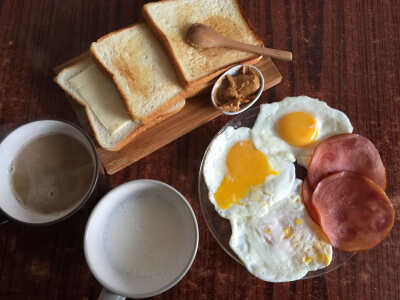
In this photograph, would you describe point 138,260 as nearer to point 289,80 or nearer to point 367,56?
point 289,80

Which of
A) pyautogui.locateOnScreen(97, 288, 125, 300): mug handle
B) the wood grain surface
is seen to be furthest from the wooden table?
pyautogui.locateOnScreen(97, 288, 125, 300): mug handle

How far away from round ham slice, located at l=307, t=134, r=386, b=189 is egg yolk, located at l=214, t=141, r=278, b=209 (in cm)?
17

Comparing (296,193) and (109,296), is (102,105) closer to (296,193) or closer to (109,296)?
(109,296)

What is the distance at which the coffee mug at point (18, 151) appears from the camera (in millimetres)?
1008


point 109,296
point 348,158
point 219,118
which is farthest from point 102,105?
point 348,158

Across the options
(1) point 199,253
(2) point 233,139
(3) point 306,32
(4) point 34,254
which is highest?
(3) point 306,32

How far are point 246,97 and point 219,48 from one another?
24 cm

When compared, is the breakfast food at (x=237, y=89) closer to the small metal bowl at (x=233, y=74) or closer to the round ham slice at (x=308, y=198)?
the small metal bowl at (x=233, y=74)

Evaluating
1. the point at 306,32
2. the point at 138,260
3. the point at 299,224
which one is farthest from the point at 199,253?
the point at 306,32

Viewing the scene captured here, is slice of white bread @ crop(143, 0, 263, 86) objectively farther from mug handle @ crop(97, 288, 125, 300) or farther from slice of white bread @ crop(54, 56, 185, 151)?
mug handle @ crop(97, 288, 125, 300)

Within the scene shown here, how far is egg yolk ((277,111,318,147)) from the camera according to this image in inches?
49.1

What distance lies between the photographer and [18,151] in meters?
1.09

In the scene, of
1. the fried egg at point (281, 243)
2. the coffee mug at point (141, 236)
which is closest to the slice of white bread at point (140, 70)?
the coffee mug at point (141, 236)

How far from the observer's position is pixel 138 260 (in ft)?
3.51
